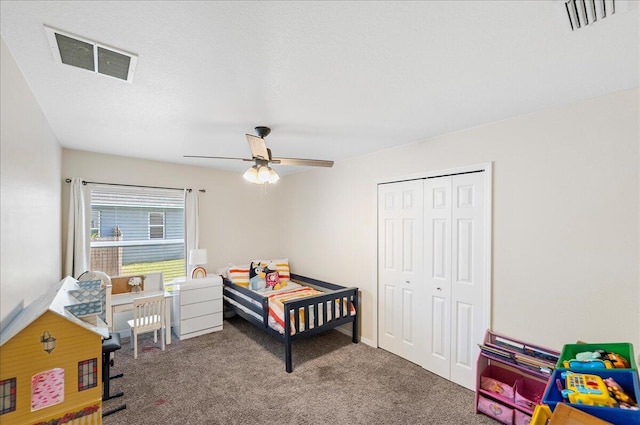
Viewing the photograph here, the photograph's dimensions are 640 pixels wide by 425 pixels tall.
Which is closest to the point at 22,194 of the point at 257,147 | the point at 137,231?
the point at 257,147

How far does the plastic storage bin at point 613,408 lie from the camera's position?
124cm

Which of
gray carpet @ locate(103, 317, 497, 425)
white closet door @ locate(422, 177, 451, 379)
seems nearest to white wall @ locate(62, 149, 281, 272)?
gray carpet @ locate(103, 317, 497, 425)

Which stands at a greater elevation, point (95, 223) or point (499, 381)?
point (95, 223)

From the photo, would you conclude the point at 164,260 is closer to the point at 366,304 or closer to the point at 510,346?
the point at 366,304

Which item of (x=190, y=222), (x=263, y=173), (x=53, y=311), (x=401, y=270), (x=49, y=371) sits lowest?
(x=49, y=371)

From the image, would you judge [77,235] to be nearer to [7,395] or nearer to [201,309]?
[201,309]

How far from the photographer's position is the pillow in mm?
4320

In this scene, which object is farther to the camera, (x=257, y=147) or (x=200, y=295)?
(x=200, y=295)

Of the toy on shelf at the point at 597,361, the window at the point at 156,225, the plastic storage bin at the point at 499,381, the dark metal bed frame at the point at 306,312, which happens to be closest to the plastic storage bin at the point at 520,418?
the plastic storage bin at the point at 499,381

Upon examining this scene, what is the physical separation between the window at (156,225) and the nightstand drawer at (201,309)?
1156 mm

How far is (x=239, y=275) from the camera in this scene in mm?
4359

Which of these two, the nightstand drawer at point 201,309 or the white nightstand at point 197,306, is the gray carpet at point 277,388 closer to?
the white nightstand at point 197,306

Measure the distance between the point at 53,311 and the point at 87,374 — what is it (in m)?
0.40

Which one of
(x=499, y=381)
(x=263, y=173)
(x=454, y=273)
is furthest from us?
(x=454, y=273)
